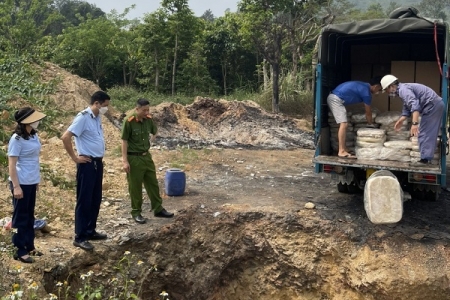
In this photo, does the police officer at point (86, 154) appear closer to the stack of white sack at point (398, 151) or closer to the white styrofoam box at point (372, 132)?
the white styrofoam box at point (372, 132)

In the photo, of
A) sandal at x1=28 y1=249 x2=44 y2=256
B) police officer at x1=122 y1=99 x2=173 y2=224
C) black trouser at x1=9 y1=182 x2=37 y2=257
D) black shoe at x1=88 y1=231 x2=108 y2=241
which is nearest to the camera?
black trouser at x1=9 y1=182 x2=37 y2=257

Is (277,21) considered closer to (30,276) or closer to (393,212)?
(393,212)

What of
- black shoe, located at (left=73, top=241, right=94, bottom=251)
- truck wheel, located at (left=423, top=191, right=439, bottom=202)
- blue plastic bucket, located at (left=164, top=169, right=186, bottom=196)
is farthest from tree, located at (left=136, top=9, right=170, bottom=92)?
black shoe, located at (left=73, top=241, right=94, bottom=251)

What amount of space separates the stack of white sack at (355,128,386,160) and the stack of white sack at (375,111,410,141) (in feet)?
0.46

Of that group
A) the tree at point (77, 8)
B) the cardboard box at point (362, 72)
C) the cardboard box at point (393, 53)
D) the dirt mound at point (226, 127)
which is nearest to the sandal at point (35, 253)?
the cardboard box at point (362, 72)

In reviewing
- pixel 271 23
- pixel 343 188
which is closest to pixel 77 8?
pixel 271 23

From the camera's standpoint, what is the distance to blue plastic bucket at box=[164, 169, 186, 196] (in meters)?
6.83

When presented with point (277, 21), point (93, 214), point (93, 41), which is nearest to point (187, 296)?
point (93, 214)

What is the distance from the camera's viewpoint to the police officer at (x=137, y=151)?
543 cm

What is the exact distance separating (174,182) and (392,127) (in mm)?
3045

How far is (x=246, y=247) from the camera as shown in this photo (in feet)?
19.0

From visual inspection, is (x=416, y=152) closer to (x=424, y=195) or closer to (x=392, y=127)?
(x=392, y=127)

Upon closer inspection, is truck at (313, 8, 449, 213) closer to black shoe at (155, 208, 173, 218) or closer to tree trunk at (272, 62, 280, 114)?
black shoe at (155, 208, 173, 218)

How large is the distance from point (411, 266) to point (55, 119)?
7894mm
